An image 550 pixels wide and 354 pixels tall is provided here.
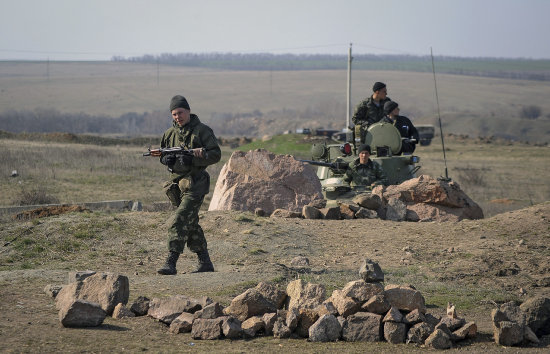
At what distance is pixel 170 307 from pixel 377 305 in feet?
5.70

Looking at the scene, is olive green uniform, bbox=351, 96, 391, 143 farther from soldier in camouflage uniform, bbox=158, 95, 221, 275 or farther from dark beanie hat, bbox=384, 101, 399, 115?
soldier in camouflage uniform, bbox=158, 95, 221, 275

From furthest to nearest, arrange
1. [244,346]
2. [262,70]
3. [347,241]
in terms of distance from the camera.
A: [262,70] → [347,241] → [244,346]

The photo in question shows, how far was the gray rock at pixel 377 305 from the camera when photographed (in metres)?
7.12

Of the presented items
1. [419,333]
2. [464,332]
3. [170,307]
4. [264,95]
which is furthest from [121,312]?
[264,95]

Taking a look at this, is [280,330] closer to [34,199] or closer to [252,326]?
[252,326]

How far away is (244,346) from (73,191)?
1456cm

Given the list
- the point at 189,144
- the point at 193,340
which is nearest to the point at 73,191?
the point at 189,144

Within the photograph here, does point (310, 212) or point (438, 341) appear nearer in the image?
point (438, 341)

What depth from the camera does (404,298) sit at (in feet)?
24.0

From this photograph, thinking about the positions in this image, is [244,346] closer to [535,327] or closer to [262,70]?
[535,327]

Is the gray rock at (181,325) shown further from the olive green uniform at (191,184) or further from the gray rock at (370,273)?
the olive green uniform at (191,184)

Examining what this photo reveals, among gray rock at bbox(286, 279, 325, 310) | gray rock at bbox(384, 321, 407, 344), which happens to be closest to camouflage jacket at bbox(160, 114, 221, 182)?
gray rock at bbox(286, 279, 325, 310)

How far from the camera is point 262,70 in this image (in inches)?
5531

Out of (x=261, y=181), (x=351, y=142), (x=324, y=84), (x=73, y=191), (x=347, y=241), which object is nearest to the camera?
(x=347, y=241)
